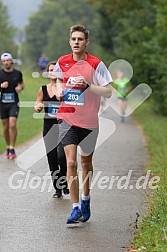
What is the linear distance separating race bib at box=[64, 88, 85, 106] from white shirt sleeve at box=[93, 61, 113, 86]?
239 millimetres

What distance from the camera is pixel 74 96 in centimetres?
928

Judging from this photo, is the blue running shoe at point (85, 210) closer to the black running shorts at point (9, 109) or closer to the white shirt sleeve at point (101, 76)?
the white shirt sleeve at point (101, 76)

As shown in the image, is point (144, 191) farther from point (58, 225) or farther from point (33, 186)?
point (58, 225)

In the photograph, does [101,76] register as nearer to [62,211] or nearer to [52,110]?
[62,211]

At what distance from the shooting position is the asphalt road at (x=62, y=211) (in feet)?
27.4

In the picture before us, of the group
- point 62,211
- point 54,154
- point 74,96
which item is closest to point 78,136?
point 74,96

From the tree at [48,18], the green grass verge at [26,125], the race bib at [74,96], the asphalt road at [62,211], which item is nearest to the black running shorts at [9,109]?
the asphalt road at [62,211]

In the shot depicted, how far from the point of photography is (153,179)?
1327 centimetres

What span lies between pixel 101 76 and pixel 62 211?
197 centimetres

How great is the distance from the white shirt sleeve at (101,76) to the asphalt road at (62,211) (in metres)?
1.67

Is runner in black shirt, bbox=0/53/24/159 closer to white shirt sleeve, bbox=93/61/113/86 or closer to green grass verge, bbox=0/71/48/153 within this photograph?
green grass verge, bbox=0/71/48/153

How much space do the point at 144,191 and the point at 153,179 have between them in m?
1.33

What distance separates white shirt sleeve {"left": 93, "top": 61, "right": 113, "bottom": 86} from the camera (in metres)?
9.35

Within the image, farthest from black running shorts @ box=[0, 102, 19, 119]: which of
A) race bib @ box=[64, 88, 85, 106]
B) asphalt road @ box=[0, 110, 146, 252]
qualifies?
race bib @ box=[64, 88, 85, 106]
